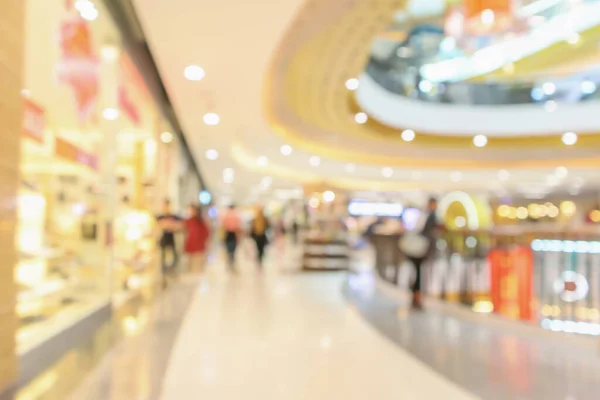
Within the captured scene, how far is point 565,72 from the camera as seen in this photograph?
51.4ft

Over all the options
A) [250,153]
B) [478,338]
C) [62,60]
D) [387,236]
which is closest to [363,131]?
[250,153]

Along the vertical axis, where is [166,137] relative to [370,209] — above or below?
above

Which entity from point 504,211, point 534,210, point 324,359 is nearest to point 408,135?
point 324,359

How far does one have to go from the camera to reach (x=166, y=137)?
34.4 feet

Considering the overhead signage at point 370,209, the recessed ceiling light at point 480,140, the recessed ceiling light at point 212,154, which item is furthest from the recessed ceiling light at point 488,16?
the overhead signage at point 370,209

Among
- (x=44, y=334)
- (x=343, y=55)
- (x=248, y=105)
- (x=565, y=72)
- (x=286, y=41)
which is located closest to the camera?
(x=44, y=334)

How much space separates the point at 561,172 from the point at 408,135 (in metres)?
7.34

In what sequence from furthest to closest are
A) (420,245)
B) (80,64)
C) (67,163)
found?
1. (420,245)
2. (67,163)
3. (80,64)

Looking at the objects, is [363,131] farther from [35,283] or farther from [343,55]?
[35,283]

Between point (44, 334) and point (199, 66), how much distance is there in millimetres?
3605

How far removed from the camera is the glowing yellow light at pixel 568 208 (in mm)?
27141

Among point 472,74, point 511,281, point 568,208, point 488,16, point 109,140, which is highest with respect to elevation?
point 472,74

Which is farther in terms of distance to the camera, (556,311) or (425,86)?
(425,86)

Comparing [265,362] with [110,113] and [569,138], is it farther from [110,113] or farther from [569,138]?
[569,138]
